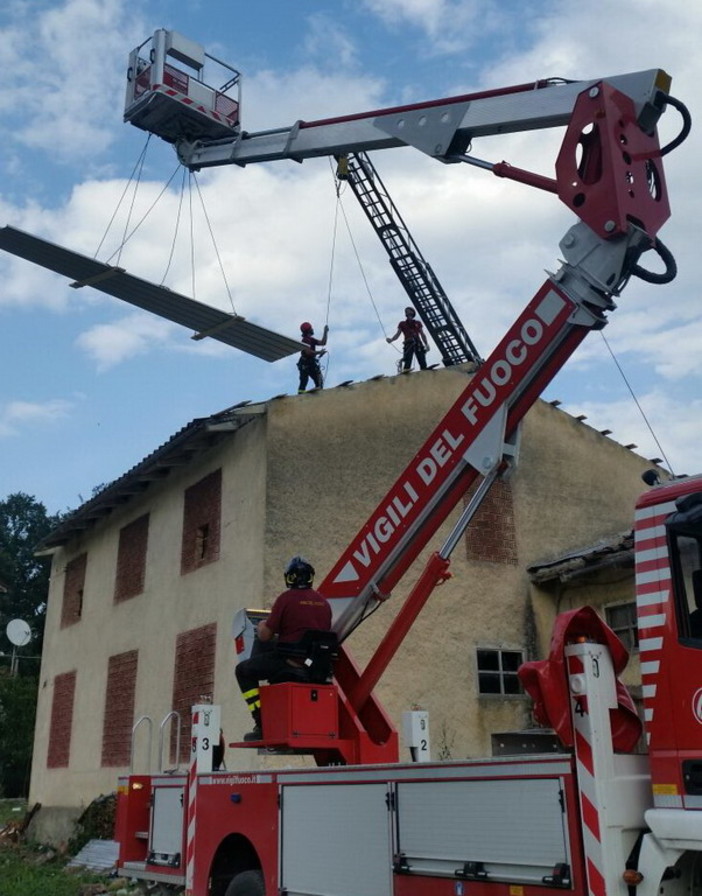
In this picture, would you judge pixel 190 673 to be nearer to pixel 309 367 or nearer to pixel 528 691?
pixel 309 367

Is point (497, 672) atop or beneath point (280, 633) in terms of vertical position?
atop

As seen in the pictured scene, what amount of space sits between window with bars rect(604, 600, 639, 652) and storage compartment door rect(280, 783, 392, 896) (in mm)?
9234

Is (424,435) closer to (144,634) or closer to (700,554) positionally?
(144,634)

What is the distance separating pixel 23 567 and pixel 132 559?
1616 inches

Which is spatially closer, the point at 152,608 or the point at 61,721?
the point at 152,608

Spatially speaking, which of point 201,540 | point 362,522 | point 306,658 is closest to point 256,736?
point 306,658

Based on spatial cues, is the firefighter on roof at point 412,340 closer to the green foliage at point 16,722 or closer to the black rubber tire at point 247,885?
the black rubber tire at point 247,885

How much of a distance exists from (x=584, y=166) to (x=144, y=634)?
14463 millimetres

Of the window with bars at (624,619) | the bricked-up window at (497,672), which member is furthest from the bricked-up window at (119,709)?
the window with bars at (624,619)

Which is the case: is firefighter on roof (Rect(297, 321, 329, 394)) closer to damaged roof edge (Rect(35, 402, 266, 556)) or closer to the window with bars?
damaged roof edge (Rect(35, 402, 266, 556))

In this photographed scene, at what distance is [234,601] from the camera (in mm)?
15906

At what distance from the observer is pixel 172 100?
1233 centimetres

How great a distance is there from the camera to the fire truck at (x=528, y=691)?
509 centimetres

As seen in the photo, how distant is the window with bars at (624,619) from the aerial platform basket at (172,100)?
9.26 meters
